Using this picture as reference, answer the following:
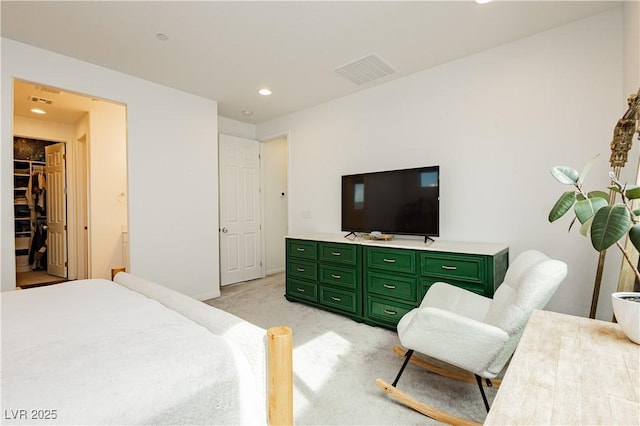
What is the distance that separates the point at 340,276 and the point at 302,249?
631mm

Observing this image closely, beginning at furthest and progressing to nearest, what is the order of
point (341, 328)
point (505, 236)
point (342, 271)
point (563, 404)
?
point (342, 271)
point (341, 328)
point (505, 236)
point (563, 404)

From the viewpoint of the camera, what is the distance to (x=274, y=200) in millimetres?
5375

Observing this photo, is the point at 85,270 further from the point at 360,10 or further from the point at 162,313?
the point at 360,10

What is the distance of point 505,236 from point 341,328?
1793mm

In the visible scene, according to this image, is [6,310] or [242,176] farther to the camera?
[242,176]

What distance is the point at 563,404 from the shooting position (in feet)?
2.36

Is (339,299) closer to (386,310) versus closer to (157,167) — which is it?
(386,310)

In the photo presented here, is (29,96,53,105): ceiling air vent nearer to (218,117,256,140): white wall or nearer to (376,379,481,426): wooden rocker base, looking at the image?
(218,117,256,140): white wall

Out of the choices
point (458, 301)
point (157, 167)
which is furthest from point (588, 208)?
point (157, 167)

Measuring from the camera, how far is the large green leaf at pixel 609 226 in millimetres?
957

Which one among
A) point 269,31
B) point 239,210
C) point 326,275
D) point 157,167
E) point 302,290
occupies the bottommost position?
point 302,290

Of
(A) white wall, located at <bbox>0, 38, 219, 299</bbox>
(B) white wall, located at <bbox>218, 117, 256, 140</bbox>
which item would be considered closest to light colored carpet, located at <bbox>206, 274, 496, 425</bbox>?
(A) white wall, located at <bbox>0, 38, 219, 299</bbox>

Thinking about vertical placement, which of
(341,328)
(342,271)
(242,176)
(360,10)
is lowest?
(341,328)

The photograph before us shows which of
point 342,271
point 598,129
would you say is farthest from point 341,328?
point 598,129
